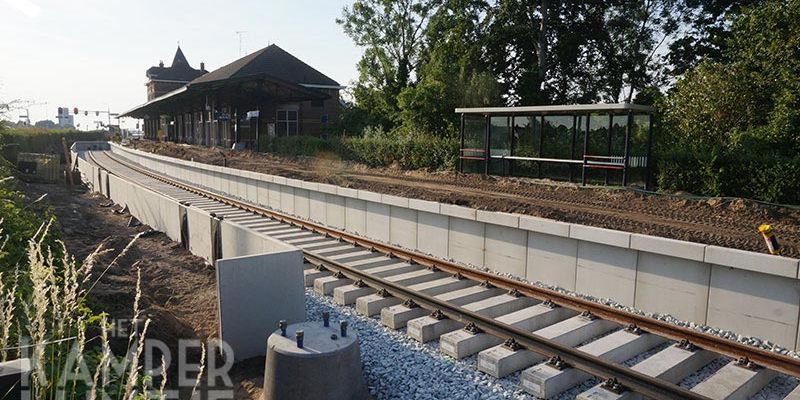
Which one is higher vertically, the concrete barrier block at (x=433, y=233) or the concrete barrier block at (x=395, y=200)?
the concrete barrier block at (x=395, y=200)

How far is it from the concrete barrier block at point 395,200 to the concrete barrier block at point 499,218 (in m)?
2.25

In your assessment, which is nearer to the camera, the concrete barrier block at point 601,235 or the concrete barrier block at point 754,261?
the concrete barrier block at point 754,261

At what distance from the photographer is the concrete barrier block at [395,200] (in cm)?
1222

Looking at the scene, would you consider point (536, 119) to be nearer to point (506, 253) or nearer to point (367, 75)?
point (506, 253)

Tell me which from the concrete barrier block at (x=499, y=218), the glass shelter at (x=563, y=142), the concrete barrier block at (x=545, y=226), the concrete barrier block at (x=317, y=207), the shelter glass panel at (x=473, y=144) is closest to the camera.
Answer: the concrete barrier block at (x=545, y=226)

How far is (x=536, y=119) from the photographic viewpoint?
20.9m

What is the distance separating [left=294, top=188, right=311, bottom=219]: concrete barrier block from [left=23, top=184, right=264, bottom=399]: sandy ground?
411 cm

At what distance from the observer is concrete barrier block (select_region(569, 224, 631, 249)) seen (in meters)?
8.09

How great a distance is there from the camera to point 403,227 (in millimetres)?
12445

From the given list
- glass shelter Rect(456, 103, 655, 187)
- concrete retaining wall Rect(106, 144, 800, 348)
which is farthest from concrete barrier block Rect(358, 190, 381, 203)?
glass shelter Rect(456, 103, 655, 187)

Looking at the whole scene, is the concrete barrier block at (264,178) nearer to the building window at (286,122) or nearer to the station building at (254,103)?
the station building at (254,103)

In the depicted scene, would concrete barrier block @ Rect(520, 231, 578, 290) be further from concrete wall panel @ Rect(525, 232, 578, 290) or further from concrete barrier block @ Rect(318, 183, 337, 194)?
concrete barrier block @ Rect(318, 183, 337, 194)

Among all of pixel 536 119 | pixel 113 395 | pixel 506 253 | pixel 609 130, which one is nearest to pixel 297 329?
pixel 113 395

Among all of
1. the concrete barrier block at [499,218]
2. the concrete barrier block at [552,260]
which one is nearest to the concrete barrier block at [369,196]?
the concrete barrier block at [499,218]
